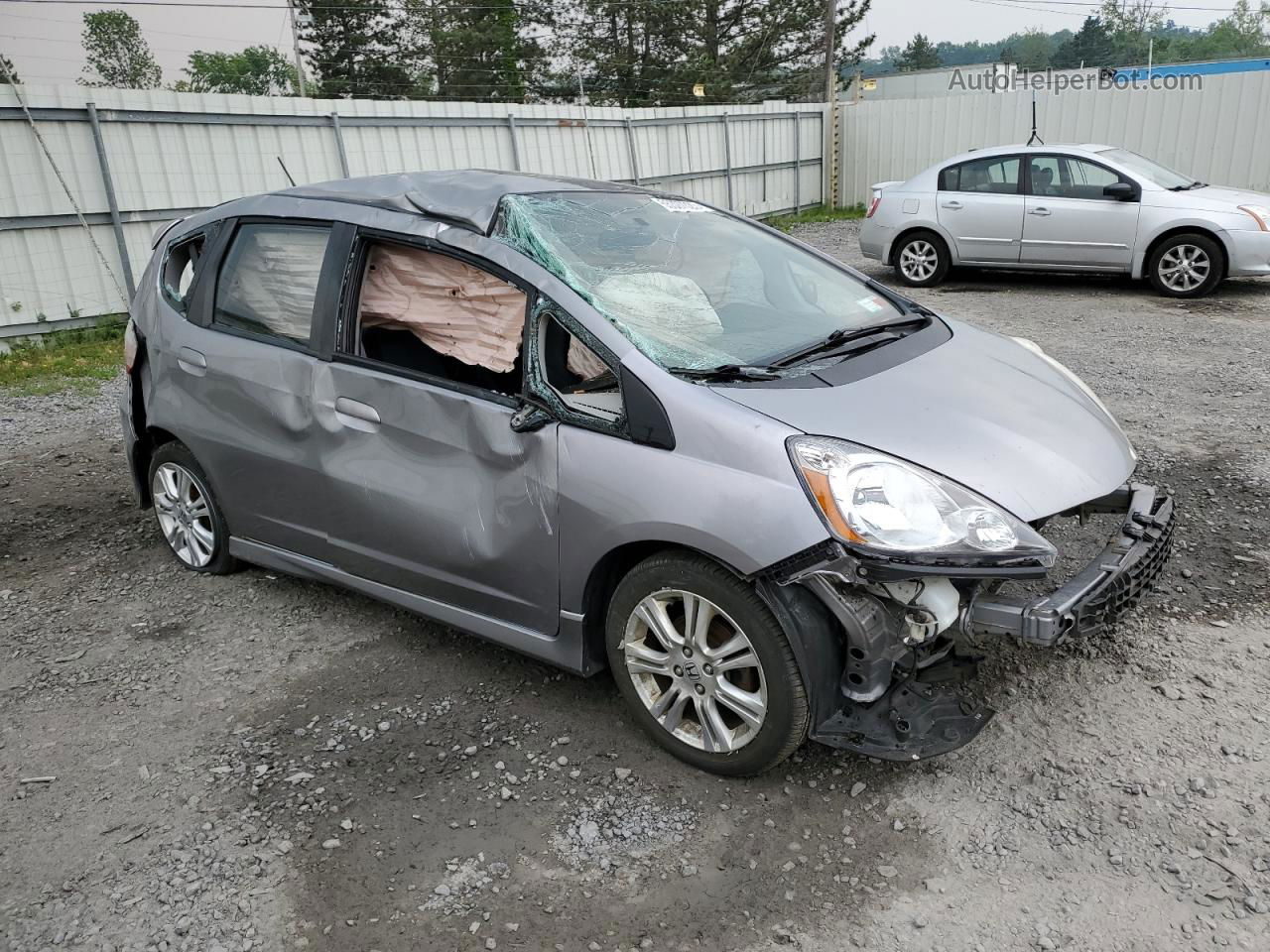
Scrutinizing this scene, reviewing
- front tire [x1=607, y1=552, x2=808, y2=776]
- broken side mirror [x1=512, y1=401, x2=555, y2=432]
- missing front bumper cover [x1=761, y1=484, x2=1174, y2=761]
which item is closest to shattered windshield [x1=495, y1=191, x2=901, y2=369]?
broken side mirror [x1=512, y1=401, x2=555, y2=432]

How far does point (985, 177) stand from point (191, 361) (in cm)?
909

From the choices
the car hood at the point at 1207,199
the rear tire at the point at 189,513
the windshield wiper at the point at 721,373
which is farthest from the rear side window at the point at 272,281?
the car hood at the point at 1207,199

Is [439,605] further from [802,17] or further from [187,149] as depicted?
[802,17]

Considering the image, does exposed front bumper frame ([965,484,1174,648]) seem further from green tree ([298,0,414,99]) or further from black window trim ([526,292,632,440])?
green tree ([298,0,414,99])

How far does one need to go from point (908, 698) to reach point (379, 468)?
189cm

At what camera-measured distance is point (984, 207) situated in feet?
35.2

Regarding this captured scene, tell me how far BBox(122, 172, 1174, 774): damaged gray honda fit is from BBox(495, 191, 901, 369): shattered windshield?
14 millimetres

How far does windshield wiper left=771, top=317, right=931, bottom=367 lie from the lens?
3193 millimetres

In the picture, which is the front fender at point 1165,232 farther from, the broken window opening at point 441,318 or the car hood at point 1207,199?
the broken window opening at point 441,318

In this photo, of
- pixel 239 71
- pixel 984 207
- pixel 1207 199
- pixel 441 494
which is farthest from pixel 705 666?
pixel 239 71

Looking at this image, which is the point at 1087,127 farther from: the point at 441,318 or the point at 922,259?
the point at 441,318

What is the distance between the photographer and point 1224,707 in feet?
10.4

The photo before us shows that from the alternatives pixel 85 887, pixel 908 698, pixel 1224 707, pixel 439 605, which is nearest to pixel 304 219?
pixel 439 605

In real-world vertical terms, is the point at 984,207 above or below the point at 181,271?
below
